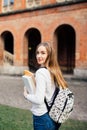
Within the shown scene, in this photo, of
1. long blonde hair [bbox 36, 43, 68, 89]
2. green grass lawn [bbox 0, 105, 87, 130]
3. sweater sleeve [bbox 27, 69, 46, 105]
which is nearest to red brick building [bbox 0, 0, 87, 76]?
green grass lawn [bbox 0, 105, 87, 130]

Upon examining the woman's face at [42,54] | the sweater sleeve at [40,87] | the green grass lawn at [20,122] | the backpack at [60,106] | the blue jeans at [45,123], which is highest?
the woman's face at [42,54]

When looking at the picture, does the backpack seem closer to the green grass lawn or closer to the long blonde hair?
the long blonde hair

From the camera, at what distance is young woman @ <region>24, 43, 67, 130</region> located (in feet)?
11.8

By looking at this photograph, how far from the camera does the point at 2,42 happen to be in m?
29.2

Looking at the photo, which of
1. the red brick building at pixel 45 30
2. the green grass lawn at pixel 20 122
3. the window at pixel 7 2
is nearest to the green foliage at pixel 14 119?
the green grass lawn at pixel 20 122

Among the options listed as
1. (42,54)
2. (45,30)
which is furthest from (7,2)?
(42,54)

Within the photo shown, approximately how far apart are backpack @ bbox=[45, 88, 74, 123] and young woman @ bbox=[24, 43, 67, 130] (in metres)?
0.05

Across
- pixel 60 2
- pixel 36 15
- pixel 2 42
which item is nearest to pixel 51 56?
pixel 60 2

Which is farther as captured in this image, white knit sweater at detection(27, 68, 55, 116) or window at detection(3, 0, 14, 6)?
window at detection(3, 0, 14, 6)

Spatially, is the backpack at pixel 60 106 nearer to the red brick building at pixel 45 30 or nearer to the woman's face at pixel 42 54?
the woman's face at pixel 42 54

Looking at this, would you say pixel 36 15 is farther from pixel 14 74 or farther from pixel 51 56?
pixel 51 56

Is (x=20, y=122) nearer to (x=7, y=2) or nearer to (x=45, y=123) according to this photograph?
(x=45, y=123)

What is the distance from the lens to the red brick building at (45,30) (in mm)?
22469

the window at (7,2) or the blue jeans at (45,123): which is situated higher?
the window at (7,2)
